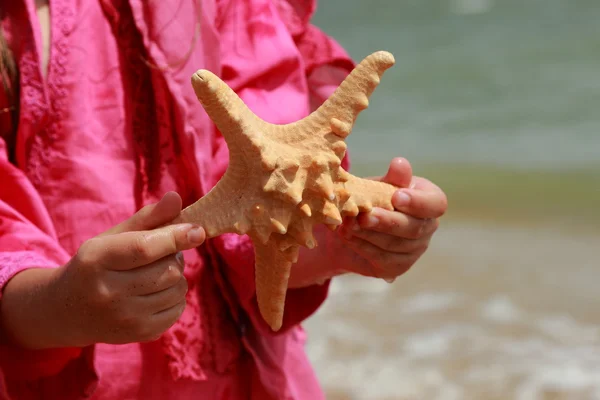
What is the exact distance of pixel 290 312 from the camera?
3.73 feet

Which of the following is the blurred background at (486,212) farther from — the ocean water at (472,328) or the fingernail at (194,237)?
the fingernail at (194,237)

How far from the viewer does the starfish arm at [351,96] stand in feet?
2.66

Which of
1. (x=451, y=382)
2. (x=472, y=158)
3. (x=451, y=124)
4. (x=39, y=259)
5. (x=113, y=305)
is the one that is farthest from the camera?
(x=451, y=124)

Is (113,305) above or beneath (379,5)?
beneath

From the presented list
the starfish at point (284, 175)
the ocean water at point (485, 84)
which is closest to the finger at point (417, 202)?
the starfish at point (284, 175)

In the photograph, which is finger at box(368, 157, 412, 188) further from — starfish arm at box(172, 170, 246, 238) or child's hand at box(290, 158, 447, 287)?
starfish arm at box(172, 170, 246, 238)

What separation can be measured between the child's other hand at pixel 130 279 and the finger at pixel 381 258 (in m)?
0.25

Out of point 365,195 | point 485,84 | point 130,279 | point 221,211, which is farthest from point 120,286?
point 485,84

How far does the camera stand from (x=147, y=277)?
2.60 ft

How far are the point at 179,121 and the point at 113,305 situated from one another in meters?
0.35

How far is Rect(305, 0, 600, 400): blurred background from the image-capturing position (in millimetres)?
2223

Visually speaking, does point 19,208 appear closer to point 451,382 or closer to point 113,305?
point 113,305

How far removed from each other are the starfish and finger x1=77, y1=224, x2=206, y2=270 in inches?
1.1

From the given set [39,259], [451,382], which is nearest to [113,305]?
[39,259]
